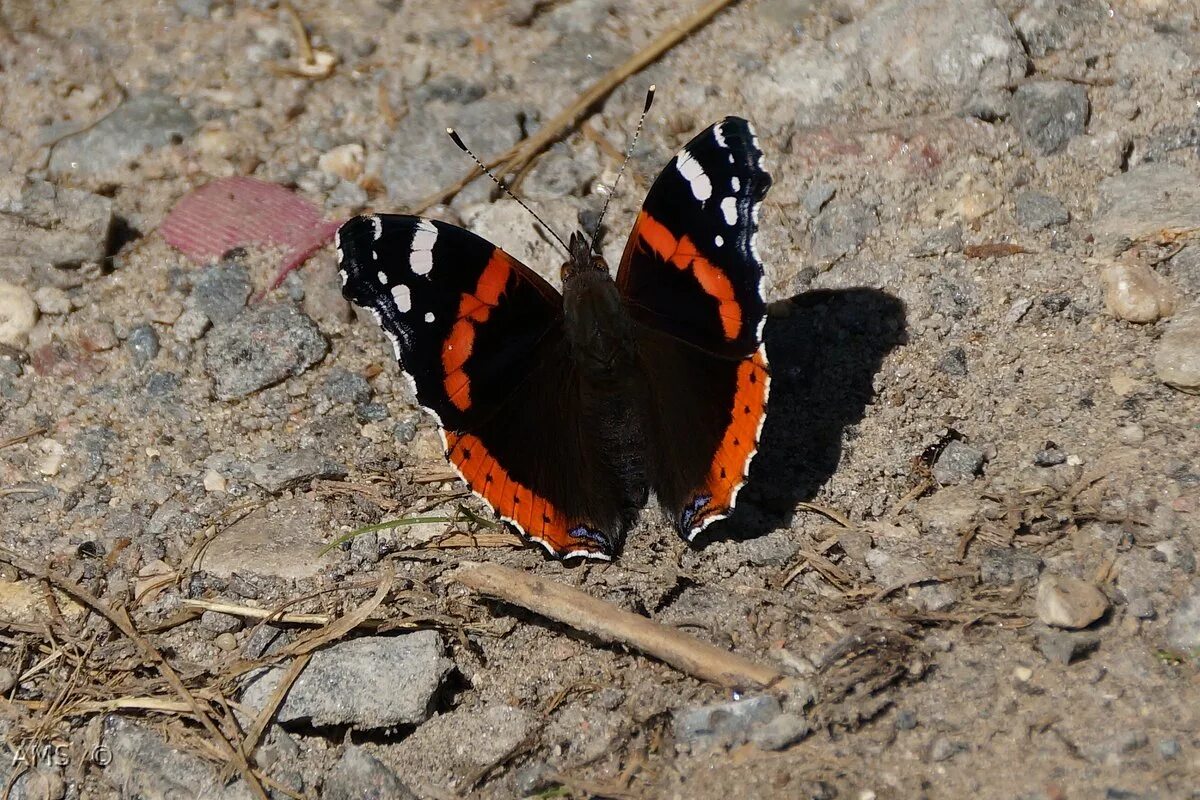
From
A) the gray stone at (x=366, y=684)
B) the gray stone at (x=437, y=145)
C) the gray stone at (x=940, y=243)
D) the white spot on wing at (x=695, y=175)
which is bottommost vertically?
the gray stone at (x=366, y=684)

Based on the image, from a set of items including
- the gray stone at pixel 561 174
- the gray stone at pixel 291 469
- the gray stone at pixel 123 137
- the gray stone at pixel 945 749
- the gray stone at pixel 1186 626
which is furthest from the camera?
the gray stone at pixel 123 137

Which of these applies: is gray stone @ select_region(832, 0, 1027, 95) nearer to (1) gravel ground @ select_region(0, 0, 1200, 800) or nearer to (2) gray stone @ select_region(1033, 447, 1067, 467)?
(1) gravel ground @ select_region(0, 0, 1200, 800)

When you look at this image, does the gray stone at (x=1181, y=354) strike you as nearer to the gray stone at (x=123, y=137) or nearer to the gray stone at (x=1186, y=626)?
the gray stone at (x=1186, y=626)

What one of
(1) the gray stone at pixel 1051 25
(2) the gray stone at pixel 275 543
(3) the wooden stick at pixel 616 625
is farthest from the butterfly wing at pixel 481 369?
(1) the gray stone at pixel 1051 25

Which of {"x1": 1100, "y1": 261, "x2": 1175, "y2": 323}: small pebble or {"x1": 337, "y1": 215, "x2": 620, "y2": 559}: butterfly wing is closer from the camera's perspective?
{"x1": 337, "y1": 215, "x2": 620, "y2": 559}: butterfly wing

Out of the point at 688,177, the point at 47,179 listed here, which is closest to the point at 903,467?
the point at 688,177

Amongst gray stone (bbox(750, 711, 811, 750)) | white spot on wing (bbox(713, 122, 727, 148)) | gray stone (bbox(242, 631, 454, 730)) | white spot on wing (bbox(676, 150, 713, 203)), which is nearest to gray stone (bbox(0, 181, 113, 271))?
gray stone (bbox(242, 631, 454, 730))
